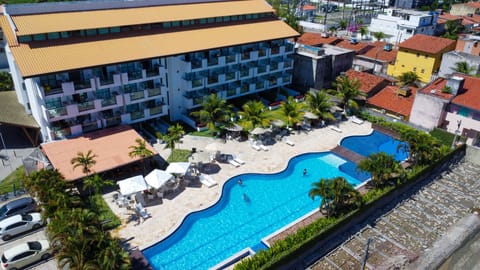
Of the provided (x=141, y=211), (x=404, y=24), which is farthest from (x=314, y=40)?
(x=141, y=211)

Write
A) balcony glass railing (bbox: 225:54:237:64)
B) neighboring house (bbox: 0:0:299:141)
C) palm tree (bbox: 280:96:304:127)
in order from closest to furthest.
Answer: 1. neighboring house (bbox: 0:0:299:141)
2. palm tree (bbox: 280:96:304:127)
3. balcony glass railing (bbox: 225:54:237:64)

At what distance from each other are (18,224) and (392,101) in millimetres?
48642

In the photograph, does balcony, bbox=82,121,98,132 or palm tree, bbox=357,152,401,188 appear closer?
palm tree, bbox=357,152,401,188

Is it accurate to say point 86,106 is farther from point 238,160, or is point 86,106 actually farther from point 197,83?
point 238,160

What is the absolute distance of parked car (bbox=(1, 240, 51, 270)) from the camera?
26.7 m

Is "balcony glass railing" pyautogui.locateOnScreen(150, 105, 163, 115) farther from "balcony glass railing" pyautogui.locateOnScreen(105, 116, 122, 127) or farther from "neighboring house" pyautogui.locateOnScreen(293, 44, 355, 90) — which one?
"neighboring house" pyautogui.locateOnScreen(293, 44, 355, 90)

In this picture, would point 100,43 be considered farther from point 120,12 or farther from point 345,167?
point 345,167

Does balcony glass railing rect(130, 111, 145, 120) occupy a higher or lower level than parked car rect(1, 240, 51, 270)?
higher

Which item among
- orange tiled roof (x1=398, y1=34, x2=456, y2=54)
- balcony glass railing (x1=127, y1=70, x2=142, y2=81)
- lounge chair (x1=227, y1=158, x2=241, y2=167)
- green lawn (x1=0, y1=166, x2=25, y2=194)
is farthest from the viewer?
orange tiled roof (x1=398, y1=34, x2=456, y2=54)

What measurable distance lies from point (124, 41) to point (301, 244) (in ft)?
97.7

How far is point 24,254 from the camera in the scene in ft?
89.1

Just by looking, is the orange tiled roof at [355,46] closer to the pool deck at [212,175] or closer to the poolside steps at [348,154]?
the pool deck at [212,175]

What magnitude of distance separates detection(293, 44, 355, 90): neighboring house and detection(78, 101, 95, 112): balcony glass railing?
3374 centimetres

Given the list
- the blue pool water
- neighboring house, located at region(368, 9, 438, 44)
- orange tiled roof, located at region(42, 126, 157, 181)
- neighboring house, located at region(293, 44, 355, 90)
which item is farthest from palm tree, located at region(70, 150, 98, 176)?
neighboring house, located at region(368, 9, 438, 44)
